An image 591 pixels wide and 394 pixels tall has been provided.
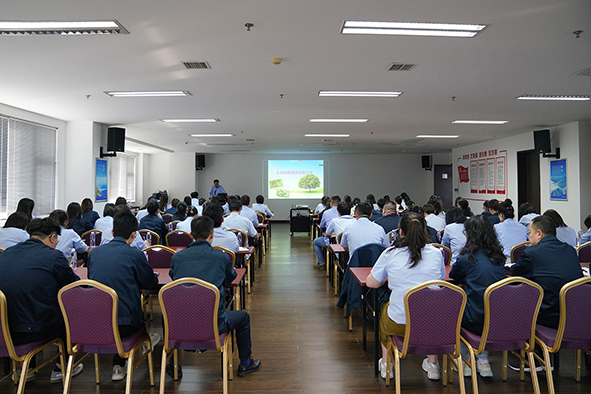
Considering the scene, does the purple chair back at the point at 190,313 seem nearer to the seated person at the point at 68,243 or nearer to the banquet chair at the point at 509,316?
the banquet chair at the point at 509,316

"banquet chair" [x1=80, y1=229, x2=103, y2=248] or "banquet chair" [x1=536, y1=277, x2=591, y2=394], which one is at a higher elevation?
"banquet chair" [x1=80, y1=229, x2=103, y2=248]

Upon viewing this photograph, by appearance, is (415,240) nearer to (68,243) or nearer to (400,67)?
(400,67)

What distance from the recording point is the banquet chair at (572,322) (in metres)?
2.49

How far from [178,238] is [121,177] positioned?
10223 millimetres

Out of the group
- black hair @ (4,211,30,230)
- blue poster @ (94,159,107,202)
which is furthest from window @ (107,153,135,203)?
black hair @ (4,211,30,230)

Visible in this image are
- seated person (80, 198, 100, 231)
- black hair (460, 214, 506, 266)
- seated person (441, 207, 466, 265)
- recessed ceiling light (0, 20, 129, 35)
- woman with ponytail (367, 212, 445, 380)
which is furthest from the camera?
seated person (80, 198, 100, 231)

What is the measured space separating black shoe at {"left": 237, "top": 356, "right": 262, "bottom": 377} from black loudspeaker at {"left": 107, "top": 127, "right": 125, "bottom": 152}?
Result: 6979mm

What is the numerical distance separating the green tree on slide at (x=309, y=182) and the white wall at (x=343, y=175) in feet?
1.78

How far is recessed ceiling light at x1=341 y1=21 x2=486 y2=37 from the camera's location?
3.46 meters

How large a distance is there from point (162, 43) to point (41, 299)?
2.64 metres

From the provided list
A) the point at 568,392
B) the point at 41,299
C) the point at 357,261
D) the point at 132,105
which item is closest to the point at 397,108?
the point at 357,261

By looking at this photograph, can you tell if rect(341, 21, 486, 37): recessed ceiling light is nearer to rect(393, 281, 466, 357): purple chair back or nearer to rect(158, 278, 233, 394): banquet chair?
rect(393, 281, 466, 357): purple chair back

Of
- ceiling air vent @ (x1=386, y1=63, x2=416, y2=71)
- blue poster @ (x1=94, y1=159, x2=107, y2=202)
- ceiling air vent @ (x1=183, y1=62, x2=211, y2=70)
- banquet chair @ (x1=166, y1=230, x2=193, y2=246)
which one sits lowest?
banquet chair @ (x1=166, y1=230, x2=193, y2=246)

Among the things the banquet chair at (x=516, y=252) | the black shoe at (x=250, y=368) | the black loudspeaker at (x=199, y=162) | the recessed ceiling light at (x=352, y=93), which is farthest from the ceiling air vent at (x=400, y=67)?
the black loudspeaker at (x=199, y=162)
